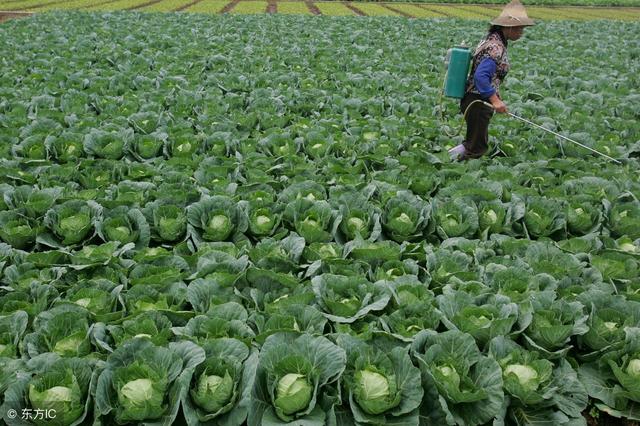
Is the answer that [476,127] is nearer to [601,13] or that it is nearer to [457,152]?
[457,152]

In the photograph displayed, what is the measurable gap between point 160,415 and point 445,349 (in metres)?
1.59

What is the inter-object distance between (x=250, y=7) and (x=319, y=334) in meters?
29.7

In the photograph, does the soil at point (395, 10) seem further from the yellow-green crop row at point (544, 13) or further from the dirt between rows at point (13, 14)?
the dirt between rows at point (13, 14)

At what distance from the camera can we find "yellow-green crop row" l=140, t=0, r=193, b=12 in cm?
2668

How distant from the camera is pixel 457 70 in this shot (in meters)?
6.52

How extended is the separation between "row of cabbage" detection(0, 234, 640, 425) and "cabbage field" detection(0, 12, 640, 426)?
13mm

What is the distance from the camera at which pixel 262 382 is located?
2.63m

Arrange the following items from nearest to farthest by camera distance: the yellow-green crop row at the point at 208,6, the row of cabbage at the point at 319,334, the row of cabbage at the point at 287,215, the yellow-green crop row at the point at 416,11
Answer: the row of cabbage at the point at 319,334
the row of cabbage at the point at 287,215
the yellow-green crop row at the point at 208,6
the yellow-green crop row at the point at 416,11

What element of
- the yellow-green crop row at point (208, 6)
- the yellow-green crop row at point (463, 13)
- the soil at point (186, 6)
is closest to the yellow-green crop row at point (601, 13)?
the yellow-green crop row at point (463, 13)

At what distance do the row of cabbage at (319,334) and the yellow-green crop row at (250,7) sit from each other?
25.9 m

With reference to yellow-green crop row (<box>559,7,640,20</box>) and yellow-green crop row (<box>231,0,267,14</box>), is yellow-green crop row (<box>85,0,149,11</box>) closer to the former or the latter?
yellow-green crop row (<box>231,0,267,14</box>)

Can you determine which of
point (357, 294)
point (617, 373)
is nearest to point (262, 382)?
point (357, 294)

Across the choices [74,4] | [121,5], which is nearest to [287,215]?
[121,5]

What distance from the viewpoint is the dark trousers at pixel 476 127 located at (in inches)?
252
